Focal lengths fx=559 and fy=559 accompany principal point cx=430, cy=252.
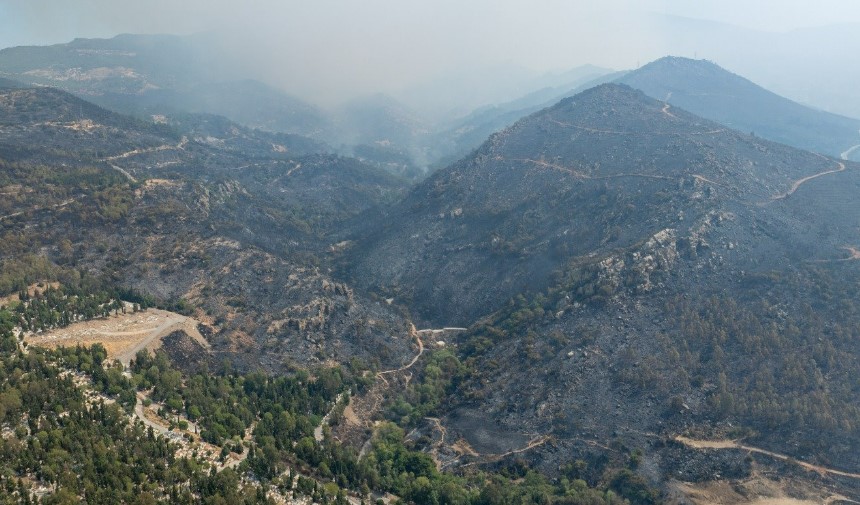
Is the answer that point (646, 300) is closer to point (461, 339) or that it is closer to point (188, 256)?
point (461, 339)

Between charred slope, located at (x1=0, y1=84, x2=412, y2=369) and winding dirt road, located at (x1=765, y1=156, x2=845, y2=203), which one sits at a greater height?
winding dirt road, located at (x1=765, y1=156, x2=845, y2=203)

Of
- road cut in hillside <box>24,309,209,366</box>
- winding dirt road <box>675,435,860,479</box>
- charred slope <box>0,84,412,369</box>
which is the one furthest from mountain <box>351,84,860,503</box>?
road cut in hillside <box>24,309,209,366</box>

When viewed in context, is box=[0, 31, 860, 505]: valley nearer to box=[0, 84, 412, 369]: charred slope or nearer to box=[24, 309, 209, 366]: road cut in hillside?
box=[24, 309, 209, 366]: road cut in hillside

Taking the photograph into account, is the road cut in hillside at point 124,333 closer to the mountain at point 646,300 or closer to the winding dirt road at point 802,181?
the mountain at point 646,300

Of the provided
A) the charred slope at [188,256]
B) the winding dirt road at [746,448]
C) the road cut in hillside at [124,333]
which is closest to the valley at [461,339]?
the winding dirt road at [746,448]

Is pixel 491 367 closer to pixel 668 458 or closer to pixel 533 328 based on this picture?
pixel 533 328

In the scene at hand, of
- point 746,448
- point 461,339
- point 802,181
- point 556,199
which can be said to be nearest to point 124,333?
point 461,339
